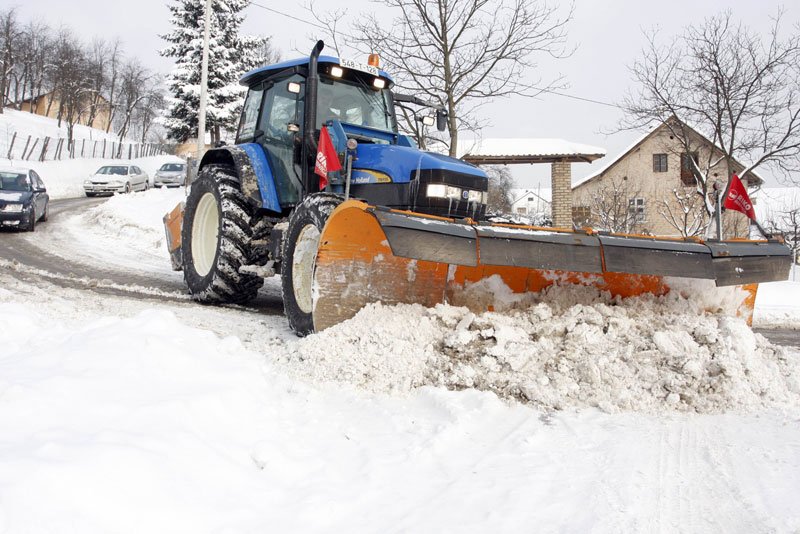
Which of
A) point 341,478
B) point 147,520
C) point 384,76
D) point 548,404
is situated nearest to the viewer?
point 147,520

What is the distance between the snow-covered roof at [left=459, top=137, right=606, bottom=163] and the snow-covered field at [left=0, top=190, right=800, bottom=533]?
12140 millimetres

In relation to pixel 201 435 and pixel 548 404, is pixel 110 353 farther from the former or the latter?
pixel 548 404

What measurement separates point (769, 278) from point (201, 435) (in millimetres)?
4028

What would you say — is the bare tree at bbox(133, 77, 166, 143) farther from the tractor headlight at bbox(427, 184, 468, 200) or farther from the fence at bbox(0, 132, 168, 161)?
the tractor headlight at bbox(427, 184, 468, 200)

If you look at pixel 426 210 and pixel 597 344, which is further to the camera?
pixel 426 210

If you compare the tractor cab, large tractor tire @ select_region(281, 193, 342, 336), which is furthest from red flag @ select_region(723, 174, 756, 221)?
large tractor tire @ select_region(281, 193, 342, 336)

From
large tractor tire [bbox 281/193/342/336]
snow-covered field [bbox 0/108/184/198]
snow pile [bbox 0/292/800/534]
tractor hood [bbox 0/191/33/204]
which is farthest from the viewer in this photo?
snow-covered field [bbox 0/108/184/198]

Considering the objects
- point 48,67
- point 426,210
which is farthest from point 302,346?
point 48,67

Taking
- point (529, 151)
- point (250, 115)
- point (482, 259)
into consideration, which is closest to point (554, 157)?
point (529, 151)

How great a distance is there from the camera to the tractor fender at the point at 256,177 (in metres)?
5.54

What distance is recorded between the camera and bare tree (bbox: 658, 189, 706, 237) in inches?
551

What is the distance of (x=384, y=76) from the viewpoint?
550 centimetres

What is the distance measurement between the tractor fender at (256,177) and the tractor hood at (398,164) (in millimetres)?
1074

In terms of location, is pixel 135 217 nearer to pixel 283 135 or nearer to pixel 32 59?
pixel 283 135
